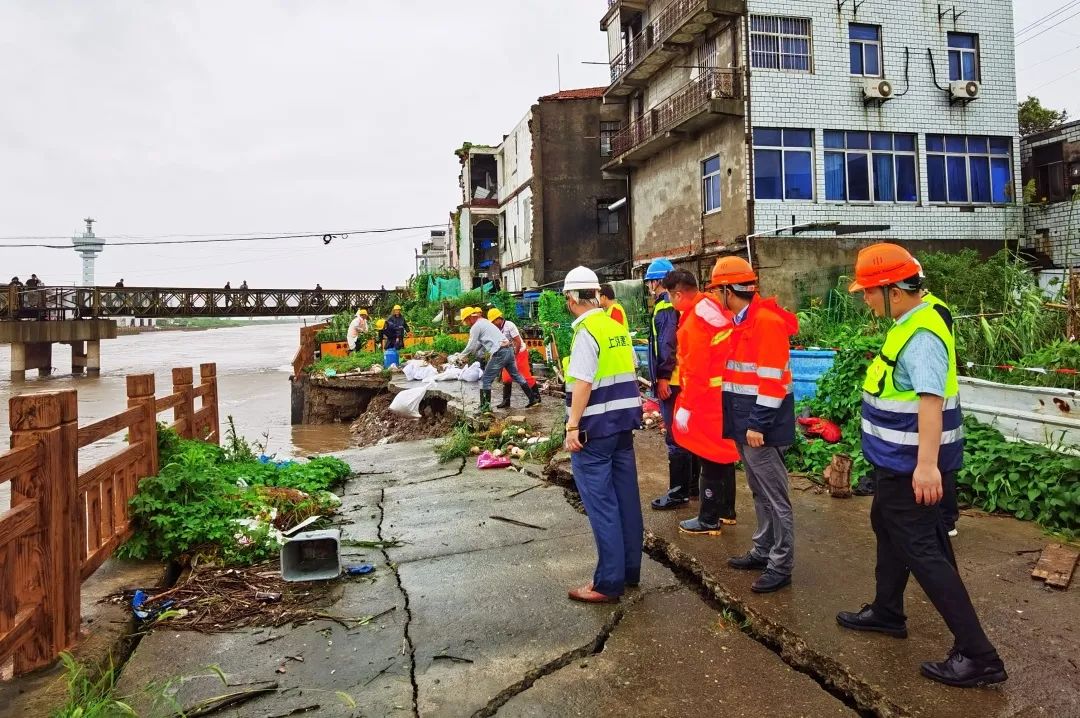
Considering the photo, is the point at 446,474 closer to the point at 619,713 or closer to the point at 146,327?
the point at 619,713

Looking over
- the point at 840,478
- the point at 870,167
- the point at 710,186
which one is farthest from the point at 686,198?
the point at 840,478

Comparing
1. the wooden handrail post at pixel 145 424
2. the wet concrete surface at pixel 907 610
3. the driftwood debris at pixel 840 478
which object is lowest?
the wet concrete surface at pixel 907 610

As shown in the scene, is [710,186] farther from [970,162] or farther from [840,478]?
[840,478]

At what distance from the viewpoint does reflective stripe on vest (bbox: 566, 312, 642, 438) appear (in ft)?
11.7

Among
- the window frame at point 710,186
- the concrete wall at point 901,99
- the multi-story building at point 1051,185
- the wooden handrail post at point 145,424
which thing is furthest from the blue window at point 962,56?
the wooden handrail post at point 145,424

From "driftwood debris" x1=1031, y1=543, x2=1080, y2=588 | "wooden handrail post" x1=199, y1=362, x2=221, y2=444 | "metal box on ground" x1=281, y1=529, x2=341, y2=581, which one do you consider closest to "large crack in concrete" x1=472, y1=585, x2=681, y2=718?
"metal box on ground" x1=281, y1=529, x2=341, y2=581

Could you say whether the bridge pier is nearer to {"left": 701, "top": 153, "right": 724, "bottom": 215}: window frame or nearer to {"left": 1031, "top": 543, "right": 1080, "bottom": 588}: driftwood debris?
{"left": 701, "top": 153, "right": 724, "bottom": 215}: window frame

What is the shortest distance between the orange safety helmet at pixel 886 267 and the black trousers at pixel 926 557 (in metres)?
0.80

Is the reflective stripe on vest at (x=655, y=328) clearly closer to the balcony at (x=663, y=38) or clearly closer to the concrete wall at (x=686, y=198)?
the concrete wall at (x=686, y=198)

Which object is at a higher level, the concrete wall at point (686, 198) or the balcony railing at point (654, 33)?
the balcony railing at point (654, 33)

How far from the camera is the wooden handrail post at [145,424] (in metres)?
4.68

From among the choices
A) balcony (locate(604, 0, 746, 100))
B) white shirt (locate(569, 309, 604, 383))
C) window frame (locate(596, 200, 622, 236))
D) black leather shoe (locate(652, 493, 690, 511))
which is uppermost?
balcony (locate(604, 0, 746, 100))

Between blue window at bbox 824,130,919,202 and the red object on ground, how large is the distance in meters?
12.2

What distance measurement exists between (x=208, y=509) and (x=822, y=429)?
17.1 feet
